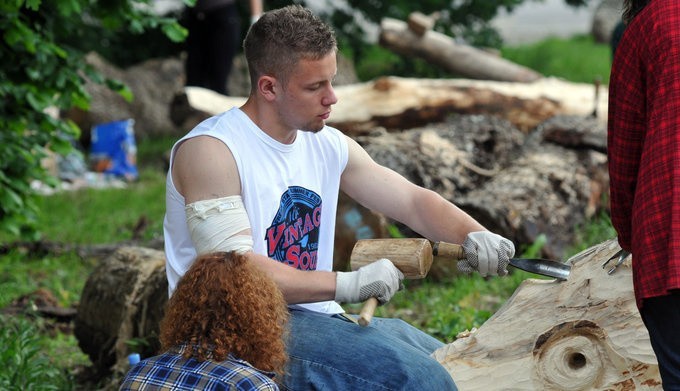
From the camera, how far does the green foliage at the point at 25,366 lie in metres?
4.07

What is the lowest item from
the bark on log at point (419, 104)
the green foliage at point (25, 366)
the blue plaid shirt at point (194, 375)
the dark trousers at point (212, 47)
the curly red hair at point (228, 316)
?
the green foliage at point (25, 366)

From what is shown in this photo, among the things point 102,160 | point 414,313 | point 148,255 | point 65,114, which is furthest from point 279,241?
point 65,114

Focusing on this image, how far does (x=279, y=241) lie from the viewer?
3184mm

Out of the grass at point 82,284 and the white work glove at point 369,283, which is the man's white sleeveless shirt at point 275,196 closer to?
the white work glove at point 369,283

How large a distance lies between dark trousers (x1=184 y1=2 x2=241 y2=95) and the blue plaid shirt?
21.1 ft

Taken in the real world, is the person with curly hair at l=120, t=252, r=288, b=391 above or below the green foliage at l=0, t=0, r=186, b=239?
below

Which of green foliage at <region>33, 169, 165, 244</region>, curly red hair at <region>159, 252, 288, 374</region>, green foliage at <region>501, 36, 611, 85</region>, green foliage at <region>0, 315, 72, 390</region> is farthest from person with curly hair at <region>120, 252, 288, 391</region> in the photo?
green foliage at <region>501, 36, 611, 85</region>

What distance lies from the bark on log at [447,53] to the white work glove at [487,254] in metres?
6.49

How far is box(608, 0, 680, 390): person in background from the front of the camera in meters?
2.42

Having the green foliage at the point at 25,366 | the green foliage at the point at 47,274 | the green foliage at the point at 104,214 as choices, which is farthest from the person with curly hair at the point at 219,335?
the green foliage at the point at 104,214

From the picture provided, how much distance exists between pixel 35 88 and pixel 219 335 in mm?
2815

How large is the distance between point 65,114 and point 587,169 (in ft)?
20.0

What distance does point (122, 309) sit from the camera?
4543 millimetres

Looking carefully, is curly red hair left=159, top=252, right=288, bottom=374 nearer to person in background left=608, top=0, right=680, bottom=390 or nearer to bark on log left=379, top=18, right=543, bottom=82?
person in background left=608, top=0, right=680, bottom=390
